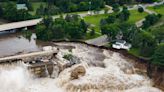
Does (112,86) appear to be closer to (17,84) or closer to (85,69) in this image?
(85,69)

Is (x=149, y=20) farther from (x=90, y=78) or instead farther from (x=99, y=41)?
(x=90, y=78)

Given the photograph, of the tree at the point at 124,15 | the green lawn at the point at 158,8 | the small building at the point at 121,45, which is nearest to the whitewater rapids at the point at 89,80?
the small building at the point at 121,45

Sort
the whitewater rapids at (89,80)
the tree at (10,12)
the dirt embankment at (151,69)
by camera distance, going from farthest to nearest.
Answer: the tree at (10,12)
the dirt embankment at (151,69)
the whitewater rapids at (89,80)

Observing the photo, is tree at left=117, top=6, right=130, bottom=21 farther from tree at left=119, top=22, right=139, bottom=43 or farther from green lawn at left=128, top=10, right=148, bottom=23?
tree at left=119, top=22, right=139, bottom=43

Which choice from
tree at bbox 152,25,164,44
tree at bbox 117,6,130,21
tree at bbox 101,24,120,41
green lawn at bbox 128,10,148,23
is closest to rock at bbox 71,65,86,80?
tree at bbox 101,24,120,41

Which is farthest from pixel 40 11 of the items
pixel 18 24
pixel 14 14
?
pixel 18 24

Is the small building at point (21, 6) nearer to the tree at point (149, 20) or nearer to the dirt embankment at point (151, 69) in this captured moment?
the tree at point (149, 20)
